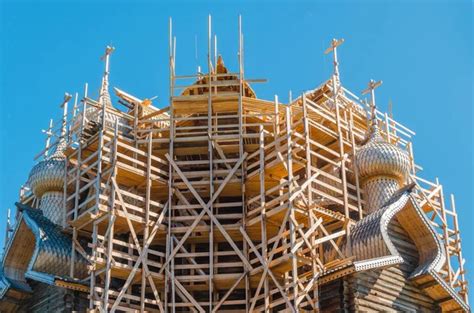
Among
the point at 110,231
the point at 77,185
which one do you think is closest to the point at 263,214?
the point at 110,231

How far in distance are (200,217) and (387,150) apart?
22.4 ft

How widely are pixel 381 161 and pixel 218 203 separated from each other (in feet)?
18.3

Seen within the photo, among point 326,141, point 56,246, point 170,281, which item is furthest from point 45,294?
point 326,141

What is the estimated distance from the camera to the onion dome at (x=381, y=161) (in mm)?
29203

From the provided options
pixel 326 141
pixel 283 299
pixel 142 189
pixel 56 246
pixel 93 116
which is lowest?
pixel 283 299

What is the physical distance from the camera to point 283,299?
80.8ft

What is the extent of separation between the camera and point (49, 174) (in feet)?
100

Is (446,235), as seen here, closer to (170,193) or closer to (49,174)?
(170,193)

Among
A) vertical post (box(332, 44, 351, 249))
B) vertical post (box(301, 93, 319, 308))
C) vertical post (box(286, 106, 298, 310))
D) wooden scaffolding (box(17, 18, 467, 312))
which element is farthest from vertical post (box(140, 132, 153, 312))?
vertical post (box(332, 44, 351, 249))

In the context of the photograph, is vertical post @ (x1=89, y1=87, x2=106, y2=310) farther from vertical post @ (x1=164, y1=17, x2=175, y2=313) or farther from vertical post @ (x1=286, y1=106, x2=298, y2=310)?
vertical post @ (x1=286, y1=106, x2=298, y2=310)

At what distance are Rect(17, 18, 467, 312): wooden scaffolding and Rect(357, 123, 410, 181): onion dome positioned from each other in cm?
41

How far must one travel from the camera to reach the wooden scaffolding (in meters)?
25.9

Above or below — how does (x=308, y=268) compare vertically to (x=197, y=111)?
below

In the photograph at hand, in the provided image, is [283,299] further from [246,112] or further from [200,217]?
[246,112]
